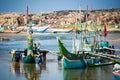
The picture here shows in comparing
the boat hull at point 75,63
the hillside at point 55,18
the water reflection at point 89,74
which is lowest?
the water reflection at point 89,74

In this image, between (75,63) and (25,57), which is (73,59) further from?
(25,57)

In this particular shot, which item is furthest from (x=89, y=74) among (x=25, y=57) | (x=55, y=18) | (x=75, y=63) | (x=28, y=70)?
(x=55, y=18)

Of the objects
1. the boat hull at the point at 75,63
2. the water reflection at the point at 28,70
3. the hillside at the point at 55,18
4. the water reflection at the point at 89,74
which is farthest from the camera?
the hillside at the point at 55,18

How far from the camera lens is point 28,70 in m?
28.3

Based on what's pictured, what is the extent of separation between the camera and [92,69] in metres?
28.4

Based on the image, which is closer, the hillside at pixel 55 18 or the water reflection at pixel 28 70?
the water reflection at pixel 28 70

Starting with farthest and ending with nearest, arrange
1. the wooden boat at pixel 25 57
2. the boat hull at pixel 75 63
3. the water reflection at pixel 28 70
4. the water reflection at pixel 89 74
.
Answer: the wooden boat at pixel 25 57
the boat hull at pixel 75 63
the water reflection at pixel 28 70
the water reflection at pixel 89 74

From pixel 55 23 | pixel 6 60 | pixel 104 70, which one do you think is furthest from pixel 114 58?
pixel 55 23

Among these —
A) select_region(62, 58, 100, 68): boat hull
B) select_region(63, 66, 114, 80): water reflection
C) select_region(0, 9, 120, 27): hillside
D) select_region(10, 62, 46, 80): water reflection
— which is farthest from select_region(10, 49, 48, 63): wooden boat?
select_region(0, 9, 120, 27): hillside

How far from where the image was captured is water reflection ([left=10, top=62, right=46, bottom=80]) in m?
26.3

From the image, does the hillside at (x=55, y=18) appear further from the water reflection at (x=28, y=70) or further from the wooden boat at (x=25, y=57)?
the water reflection at (x=28, y=70)

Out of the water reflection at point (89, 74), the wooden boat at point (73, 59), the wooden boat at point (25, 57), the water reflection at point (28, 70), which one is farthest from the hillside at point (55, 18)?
the water reflection at point (89, 74)

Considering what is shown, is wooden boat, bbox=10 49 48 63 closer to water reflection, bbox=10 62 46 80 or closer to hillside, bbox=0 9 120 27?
water reflection, bbox=10 62 46 80

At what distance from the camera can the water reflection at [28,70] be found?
26297 millimetres
